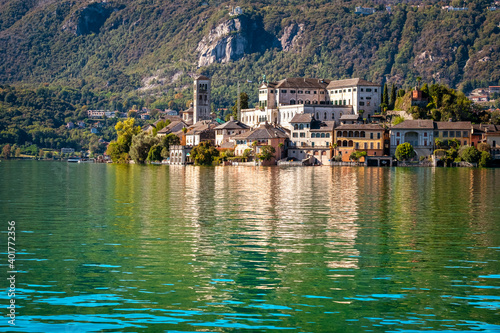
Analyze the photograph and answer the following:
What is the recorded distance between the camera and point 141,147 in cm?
14250

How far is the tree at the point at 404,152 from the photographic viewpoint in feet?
401

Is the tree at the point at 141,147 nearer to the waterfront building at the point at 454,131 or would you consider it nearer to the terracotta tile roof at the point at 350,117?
the terracotta tile roof at the point at 350,117

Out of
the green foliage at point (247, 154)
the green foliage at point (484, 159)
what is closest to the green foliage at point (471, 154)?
the green foliage at point (484, 159)

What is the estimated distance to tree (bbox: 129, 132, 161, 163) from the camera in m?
142

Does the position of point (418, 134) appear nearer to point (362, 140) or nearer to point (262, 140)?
point (362, 140)

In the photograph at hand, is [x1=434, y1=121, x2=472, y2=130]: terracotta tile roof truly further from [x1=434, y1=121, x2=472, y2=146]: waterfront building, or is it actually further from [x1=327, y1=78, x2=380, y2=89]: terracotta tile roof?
[x1=327, y1=78, x2=380, y2=89]: terracotta tile roof

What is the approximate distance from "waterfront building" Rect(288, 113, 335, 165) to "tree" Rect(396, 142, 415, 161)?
1260cm

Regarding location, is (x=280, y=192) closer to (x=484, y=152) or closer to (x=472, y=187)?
(x=472, y=187)

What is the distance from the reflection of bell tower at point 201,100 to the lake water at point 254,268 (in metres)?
140

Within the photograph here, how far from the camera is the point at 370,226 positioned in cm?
3116

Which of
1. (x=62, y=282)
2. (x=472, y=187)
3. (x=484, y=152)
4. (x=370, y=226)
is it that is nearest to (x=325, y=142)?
(x=484, y=152)

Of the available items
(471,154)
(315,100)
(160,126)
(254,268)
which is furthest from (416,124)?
(254,268)

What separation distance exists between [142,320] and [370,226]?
16449 mm

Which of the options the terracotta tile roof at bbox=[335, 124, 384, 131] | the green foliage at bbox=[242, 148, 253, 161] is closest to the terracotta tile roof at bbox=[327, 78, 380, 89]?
the terracotta tile roof at bbox=[335, 124, 384, 131]
